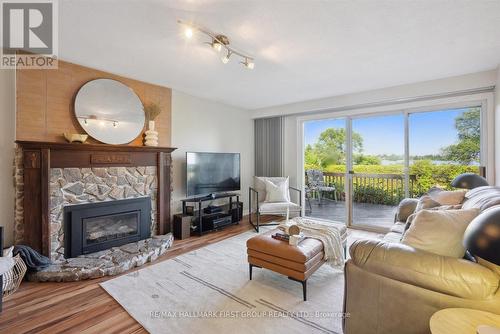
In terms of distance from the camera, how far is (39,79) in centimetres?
263

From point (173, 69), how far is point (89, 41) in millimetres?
923

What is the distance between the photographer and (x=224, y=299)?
205 cm

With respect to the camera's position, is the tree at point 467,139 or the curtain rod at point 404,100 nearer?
the curtain rod at point 404,100

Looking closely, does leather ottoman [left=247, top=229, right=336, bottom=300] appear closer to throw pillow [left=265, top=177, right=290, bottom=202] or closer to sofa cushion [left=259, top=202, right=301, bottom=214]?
sofa cushion [left=259, top=202, right=301, bottom=214]

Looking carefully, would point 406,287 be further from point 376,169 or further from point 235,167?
point 235,167

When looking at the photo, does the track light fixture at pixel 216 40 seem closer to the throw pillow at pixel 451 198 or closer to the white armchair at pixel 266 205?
the white armchair at pixel 266 205

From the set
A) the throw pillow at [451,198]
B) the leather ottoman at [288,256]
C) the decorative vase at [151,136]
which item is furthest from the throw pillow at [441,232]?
the decorative vase at [151,136]

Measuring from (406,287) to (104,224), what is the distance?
10.9ft

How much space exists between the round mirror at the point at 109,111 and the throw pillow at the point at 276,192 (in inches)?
95.8

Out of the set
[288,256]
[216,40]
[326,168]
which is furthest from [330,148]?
[216,40]

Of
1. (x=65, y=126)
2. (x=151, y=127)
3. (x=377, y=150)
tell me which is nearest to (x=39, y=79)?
(x=65, y=126)

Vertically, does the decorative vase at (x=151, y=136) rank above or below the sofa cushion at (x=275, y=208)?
above

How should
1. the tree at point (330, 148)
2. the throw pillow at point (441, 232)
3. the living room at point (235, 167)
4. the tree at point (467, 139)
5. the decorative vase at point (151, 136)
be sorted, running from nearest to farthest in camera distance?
1. the throw pillow at point (441, 232)
2. the living room at point (235, 167)
3. the tree at point (467, 139)
4. the decorative vase at point (151, 136)
5. the tree at point (330, 148)

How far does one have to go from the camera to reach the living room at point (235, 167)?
1.44 meters
